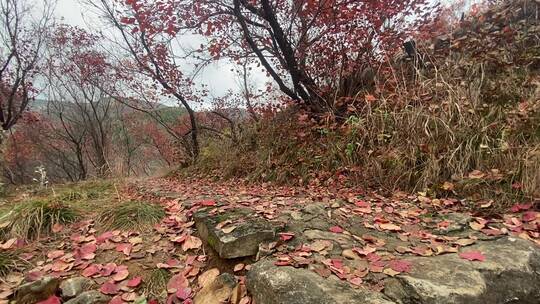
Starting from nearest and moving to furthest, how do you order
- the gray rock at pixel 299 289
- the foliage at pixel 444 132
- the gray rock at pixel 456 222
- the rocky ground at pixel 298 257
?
the gray rock at pixel 299 289 < the rocky ground at pixel 298 257 < the gray rock at pixel 456 222 < the foliage at pixel 444 132

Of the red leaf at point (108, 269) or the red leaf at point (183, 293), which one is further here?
the red leaf at point (108, 269)

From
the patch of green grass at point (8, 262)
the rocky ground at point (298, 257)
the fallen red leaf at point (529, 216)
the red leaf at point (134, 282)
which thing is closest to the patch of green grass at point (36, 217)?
the rocky ground at point (298, 257)

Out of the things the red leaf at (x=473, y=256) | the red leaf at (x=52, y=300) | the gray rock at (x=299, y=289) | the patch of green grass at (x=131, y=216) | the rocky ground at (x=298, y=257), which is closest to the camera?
the gray rock at (x=299, y=289)

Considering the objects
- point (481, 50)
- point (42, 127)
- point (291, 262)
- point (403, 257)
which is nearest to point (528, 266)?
point (403, 257)

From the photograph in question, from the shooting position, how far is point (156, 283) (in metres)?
1.88

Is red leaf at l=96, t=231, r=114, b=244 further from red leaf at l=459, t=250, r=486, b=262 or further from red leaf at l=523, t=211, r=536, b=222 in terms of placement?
red leaf at l=523, t=211, r=536, b=222

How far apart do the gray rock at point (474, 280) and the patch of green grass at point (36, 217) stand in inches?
96.0

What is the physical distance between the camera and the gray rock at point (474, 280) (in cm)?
150

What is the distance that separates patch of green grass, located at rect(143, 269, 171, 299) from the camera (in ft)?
5.93

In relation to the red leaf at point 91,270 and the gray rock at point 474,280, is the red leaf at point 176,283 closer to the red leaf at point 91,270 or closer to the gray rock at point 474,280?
the red leaf at point 91,270

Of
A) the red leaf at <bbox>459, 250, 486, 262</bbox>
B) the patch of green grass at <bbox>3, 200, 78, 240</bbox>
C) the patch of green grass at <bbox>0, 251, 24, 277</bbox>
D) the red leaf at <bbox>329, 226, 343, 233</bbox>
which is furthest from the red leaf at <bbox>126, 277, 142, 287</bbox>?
the red leaf at <bbox>459, 250, 486, 262</bbox>

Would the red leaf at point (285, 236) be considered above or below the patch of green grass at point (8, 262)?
above

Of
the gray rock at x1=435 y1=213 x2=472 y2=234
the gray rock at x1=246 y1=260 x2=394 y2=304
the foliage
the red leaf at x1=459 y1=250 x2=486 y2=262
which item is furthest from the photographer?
the foliage

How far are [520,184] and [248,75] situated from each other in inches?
367
